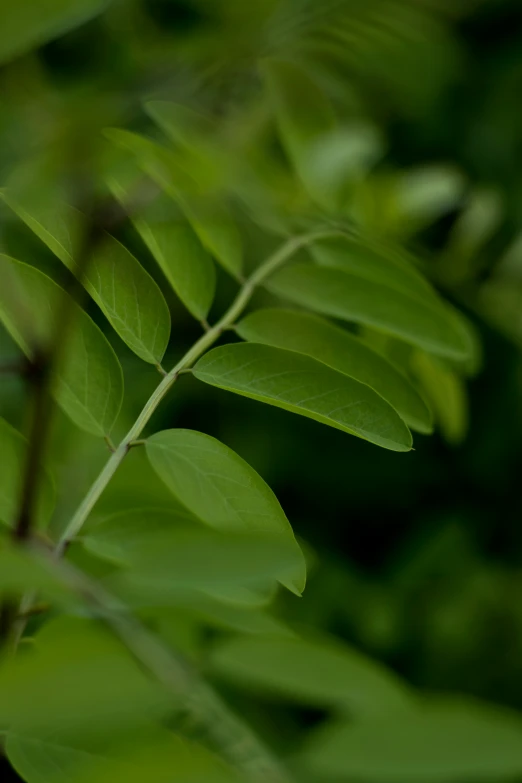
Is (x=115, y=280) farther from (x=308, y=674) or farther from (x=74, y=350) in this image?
(x=308, y=674)

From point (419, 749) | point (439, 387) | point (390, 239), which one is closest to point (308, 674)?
point (419, 749)

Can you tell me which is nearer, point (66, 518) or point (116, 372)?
point (116, 372)

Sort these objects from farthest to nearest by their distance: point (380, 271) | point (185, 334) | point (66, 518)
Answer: point (185, 334) < point (66, 518) < point (380, 271)

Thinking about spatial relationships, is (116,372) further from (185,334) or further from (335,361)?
(185,334)

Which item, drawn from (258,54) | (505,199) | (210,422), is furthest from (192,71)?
(505,199)

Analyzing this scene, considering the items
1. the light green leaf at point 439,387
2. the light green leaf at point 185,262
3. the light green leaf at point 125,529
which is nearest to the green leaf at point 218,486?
the light green leaf at point 125,529

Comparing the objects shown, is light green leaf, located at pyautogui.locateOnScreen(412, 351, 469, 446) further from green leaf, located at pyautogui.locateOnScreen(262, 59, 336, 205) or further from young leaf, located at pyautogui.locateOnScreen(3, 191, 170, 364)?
young leaf, located at pyautogui.locateOnScreen(3, 191, 170, 364)

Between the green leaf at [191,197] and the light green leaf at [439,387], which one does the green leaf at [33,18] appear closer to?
the green leaf at [191,197]

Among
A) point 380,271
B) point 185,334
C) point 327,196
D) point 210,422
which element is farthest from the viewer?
point 210,422
